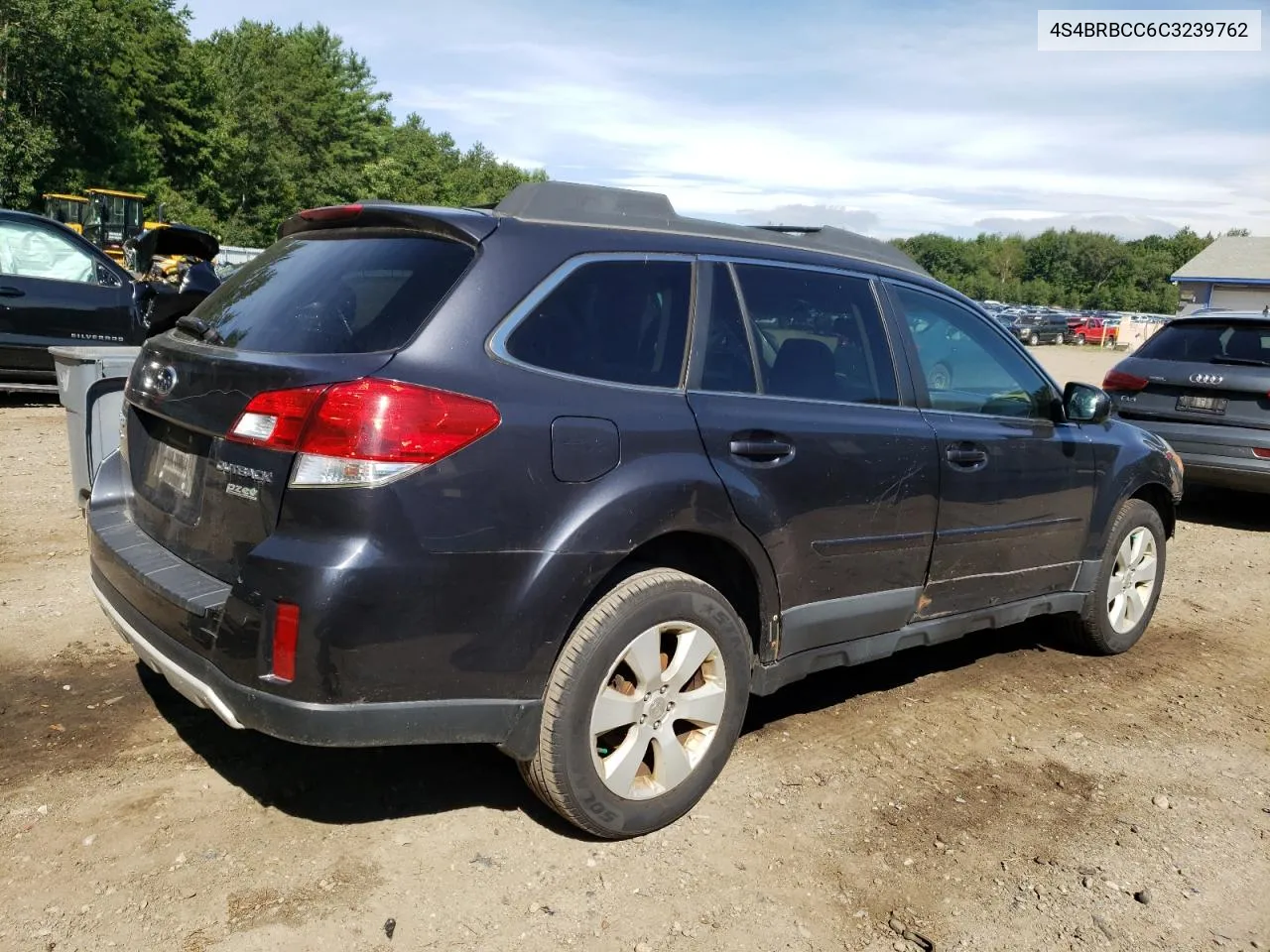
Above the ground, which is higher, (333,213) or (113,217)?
(333,213)

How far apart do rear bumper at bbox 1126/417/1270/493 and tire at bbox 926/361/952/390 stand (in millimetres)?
4966

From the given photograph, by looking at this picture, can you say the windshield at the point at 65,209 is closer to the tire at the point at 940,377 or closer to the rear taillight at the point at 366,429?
the tire at the point at 940,377

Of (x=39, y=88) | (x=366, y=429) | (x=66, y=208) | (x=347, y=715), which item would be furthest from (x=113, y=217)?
(x=347, y=715)

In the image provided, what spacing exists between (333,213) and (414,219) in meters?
0.43

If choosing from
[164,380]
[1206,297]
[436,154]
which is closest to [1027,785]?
[164,380]

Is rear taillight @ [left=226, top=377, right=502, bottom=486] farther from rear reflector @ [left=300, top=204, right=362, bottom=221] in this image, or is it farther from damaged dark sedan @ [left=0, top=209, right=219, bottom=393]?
damaged dark sedan @ [left=0, top=209, right=219, bottom=393]

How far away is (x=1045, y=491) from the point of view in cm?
467

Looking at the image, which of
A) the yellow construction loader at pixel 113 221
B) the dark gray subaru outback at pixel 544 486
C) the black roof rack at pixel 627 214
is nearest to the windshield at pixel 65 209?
the yellow construction loader at pixel 113 221

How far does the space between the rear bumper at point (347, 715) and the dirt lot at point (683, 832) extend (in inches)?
17.7

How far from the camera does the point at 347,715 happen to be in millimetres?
2768

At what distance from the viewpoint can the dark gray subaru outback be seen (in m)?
2.76

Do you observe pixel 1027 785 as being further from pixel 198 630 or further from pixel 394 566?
pixel 198 630

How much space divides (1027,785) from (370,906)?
2321mm

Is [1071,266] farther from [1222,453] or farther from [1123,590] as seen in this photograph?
[1123,590]
